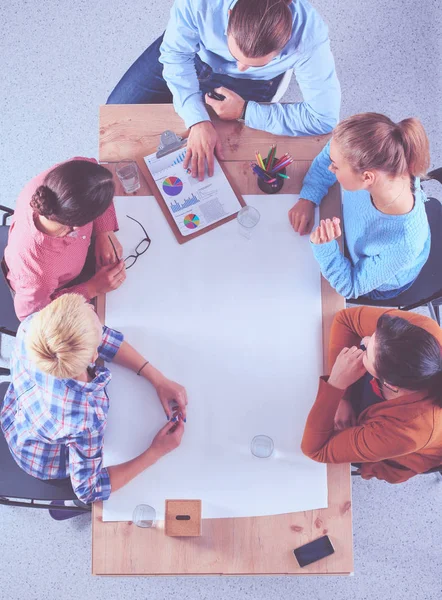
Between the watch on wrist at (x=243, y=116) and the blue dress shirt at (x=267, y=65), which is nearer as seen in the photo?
the blue dress shirt at (x=267, y=65)

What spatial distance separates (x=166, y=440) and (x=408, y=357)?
2.20ft

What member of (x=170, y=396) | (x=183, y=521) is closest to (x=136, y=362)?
(x=170, y=396)

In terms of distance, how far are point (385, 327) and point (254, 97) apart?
1.05m

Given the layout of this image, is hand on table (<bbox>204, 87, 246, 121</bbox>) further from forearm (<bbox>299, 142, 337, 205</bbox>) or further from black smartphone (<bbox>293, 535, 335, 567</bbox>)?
black smartphone (<bbox>293, 535, 335, 567</bbox>)

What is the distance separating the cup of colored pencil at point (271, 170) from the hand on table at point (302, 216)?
3.6 inches

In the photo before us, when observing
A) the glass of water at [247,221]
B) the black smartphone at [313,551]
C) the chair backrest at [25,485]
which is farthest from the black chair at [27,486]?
the glass of water at [247,221]

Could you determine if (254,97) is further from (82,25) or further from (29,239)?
(82,25)

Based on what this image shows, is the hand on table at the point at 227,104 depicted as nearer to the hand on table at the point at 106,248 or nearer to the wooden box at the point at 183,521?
the hand on table at the point at 106,248

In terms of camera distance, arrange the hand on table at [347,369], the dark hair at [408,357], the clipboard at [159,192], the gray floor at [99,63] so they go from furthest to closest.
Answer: the gray floor at [99,63] → the clipboard at [159,192] → the hand on table at [347,369] → the dark hair at [408,357]

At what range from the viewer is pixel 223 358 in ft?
5.12

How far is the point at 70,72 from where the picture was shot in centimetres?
266

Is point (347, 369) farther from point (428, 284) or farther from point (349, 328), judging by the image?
point (428, 284)

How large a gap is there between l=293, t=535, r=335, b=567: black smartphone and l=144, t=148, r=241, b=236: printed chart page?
946 millimetres

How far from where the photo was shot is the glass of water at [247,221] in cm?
165
